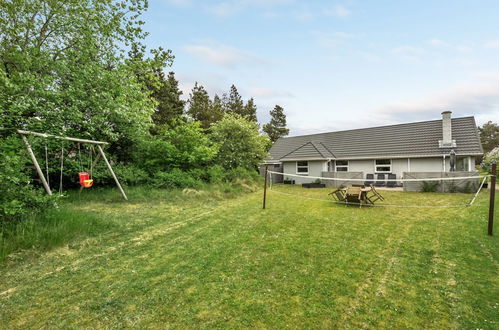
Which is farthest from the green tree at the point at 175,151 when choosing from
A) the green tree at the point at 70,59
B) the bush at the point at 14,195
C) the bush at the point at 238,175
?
the bush at the point at 14,195

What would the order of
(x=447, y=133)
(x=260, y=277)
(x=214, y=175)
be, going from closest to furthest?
(x=260, y=277) < (x=214, y=175) < (x=447, y=133)

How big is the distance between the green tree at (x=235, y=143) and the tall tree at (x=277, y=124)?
23.9 metres

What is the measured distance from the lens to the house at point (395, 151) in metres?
14.6

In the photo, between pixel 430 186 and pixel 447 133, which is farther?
pixel 447 133

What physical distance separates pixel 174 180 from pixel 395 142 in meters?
17.2

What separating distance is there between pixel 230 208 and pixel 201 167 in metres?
5.78

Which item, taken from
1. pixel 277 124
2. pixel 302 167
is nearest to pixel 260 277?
pixel 302 167

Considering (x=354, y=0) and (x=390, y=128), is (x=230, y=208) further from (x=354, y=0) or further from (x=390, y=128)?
(x=390, y=128)

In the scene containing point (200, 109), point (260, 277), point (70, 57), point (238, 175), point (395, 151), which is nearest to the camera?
point (260, 277)

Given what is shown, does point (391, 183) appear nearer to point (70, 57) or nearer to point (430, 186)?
point (430, 186)

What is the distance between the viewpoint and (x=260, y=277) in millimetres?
3389

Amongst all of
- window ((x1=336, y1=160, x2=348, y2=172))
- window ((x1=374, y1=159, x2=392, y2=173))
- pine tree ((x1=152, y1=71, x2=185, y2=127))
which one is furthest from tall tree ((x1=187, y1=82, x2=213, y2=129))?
window ((x1=374, y1=159, x2=392, y2=173))

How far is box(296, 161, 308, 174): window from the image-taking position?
1839 cm

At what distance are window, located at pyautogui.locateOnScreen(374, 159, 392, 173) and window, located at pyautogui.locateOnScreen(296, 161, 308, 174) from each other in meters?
5.40
